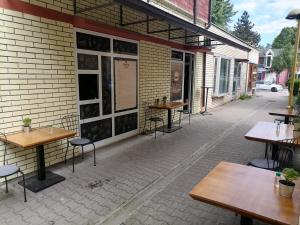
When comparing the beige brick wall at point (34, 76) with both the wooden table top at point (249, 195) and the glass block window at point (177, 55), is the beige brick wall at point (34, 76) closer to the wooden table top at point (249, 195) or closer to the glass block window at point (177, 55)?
the wooden table top at point (249, 195)

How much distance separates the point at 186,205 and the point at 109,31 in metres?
3.63

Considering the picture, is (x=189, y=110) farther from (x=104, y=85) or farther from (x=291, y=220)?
(x=291, y=220)

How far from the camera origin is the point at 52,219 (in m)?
2.75

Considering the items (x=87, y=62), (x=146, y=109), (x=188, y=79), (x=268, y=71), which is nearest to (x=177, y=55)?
(x=188, y=79)

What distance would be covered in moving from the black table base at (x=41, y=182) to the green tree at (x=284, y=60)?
34.8 meters

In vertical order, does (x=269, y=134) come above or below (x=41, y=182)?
above

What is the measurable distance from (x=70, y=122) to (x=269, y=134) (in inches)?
137

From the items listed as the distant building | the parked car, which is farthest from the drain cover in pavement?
the distant building

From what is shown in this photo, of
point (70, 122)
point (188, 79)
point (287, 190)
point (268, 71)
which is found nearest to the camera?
point (287, 190)

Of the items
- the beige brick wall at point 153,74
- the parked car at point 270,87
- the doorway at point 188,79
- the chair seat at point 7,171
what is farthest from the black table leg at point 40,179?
the parked car at point 270,87

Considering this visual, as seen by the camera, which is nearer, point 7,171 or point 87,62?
point 7,171

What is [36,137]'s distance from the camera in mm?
3338

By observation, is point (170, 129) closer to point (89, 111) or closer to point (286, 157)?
point (89, 111)

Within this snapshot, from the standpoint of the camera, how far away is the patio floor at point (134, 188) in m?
2.80
